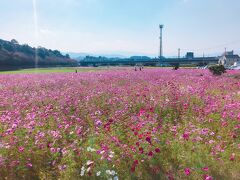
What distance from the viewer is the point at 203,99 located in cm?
901

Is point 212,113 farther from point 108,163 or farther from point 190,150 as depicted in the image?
point 108,163

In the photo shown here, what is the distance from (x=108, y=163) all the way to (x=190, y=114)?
413 centimetres

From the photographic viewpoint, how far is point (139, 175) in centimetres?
440

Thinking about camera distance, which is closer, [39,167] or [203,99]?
[39,167]

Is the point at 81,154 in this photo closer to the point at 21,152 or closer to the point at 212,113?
the point at 21,152

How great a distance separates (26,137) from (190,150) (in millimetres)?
3080

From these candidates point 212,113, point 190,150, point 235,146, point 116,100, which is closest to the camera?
point 190,150

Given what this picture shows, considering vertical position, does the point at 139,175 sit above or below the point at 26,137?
below

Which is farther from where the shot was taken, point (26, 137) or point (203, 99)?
point (203, 99)

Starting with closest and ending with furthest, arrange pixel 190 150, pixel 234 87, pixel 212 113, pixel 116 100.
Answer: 1. pixel 190 150
2. pixel 212 113
3. pixel 116 100
4. pixel 234 87

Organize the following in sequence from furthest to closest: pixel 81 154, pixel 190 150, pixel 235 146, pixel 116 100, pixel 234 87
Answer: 1. pixel 234 87
2. pixel 116 100
3. pixel 235 146
4. pixel 190 150
5. pixel 81 154

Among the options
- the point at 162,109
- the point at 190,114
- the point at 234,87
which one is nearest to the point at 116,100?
the point at 162,109

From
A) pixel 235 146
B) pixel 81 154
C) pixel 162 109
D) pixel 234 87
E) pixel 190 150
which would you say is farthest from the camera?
pixel 234 87

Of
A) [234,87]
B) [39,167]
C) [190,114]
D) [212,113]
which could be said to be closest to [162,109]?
[190,114]
